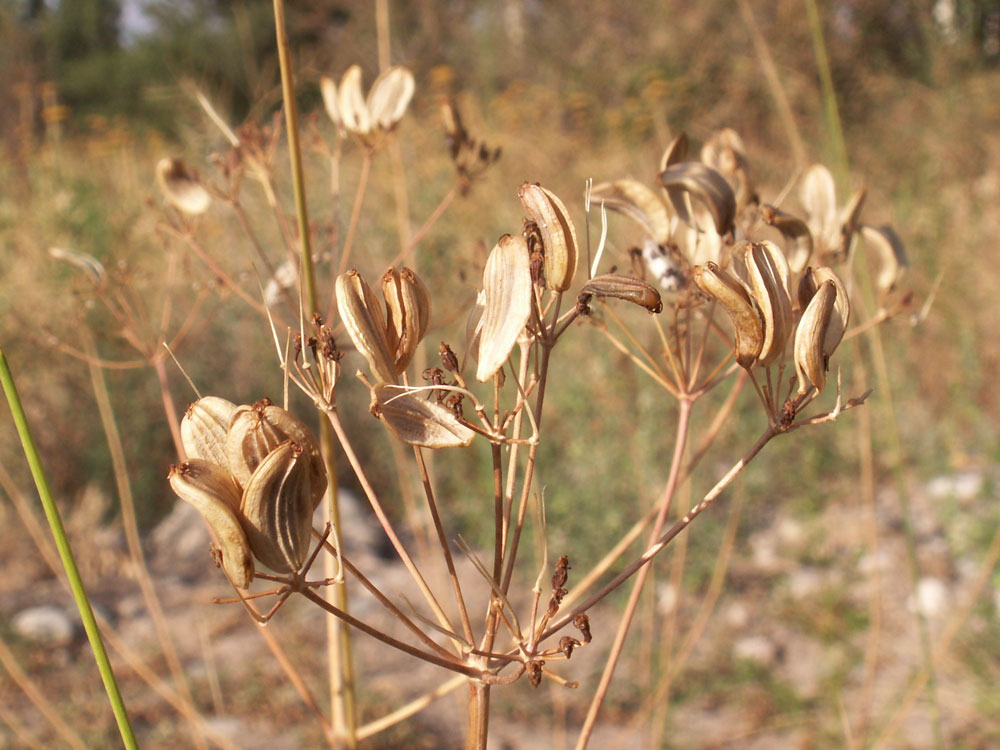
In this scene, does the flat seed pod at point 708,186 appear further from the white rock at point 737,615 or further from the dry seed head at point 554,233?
the white rock at point 737,615

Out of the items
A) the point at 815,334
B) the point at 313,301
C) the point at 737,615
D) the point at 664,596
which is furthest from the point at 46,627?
the point at 815,334

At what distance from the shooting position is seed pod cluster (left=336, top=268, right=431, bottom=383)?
51 centimetres

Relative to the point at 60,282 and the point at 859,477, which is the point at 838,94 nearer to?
the point at 859,477

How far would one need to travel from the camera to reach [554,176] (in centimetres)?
495

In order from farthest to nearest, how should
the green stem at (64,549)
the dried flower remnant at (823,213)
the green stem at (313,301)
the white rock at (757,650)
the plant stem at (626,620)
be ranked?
the white rock at (757,650) → the dried flower remnant at (823,213) → the green stem at (313,301) → the plant stem at (626,620) → the green stem at (64,549)

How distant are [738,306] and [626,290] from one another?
8 cm

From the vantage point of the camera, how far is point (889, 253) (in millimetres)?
904

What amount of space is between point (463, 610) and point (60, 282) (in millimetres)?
3145

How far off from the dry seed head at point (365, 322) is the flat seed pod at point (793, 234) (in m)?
0.39

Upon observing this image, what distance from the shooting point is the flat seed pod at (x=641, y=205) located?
0.78m

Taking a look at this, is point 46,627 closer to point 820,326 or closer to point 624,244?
point 624,244

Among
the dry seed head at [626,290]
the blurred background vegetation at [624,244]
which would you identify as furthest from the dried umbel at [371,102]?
the dry seed head at [626,290]

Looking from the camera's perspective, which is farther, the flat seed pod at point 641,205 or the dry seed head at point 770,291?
the flat seed pod at point 641,205

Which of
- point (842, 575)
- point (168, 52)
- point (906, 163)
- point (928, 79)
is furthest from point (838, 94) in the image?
point (168, 52)
